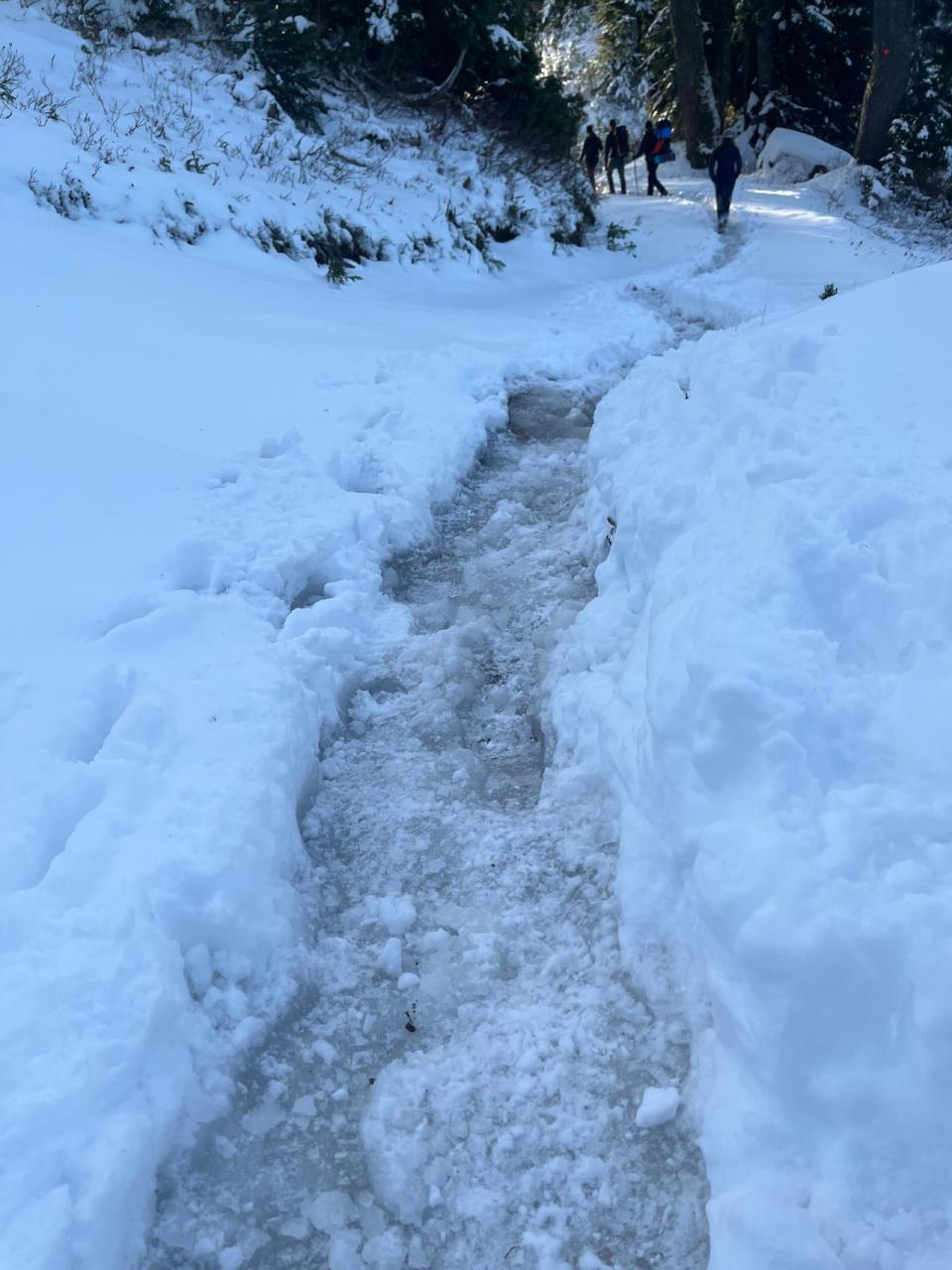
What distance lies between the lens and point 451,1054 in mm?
2781

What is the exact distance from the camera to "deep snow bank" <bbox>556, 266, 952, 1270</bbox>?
2.10 metres

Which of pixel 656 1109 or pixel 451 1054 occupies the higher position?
pixel 656 1109

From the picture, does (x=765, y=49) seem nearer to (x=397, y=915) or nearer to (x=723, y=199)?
(x=723, y=199)

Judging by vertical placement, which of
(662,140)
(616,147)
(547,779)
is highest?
(662,140)

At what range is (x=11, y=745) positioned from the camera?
319 centimetres

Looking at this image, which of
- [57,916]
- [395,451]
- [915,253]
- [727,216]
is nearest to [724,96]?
[727,216]

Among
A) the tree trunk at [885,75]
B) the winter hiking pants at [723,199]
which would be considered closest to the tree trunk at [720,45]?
the tree trunk at [885,75]

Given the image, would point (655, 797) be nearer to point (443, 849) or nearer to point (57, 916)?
point (443, 849)

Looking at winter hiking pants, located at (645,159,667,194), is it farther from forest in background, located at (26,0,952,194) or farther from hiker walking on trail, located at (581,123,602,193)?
forest in background, located at (26,0,952,194)

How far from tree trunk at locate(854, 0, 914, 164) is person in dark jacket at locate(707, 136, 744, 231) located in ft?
15.4

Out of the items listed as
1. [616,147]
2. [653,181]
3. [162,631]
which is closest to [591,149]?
[616,147]

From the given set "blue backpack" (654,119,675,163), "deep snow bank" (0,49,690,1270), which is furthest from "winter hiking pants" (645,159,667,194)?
"deep snow bank" (0,49,690,1270)

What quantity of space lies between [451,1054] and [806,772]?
1.44m

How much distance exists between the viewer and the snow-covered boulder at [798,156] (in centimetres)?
1973
